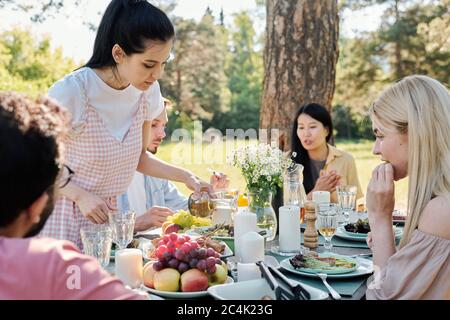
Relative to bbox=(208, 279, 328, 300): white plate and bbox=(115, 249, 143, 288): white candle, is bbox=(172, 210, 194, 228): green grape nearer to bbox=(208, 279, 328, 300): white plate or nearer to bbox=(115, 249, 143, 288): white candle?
bbox=(115, 249, 143, 288): white candle

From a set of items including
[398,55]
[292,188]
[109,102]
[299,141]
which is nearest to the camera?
[109,102]

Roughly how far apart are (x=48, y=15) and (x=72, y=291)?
9451 mm

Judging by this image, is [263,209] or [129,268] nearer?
[129,268]

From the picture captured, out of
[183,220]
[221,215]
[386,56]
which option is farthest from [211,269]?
[386,56]

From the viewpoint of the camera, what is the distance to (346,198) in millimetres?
3062

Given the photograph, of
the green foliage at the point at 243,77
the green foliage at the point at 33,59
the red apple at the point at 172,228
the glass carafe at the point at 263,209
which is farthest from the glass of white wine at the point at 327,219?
the green foliage at the point at 243,77

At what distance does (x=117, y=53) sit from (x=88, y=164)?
54cm

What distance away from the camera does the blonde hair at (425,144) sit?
1876 millimetres

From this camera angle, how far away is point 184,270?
1.86 metres

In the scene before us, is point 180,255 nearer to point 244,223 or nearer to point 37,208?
point 244,223

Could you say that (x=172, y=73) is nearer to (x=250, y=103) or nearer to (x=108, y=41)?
(x=250, y=103)

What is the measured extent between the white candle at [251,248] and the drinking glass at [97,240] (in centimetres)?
53

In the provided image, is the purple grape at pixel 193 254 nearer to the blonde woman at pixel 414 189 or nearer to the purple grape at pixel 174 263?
the purple grape at pixel 174 263
